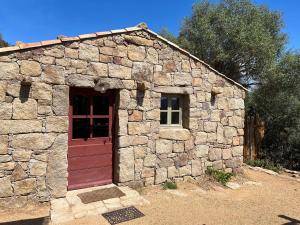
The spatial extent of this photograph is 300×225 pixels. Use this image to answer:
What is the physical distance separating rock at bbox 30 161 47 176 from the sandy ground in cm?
122

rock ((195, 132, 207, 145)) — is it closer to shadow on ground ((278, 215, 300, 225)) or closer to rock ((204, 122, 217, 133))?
rock ((204, 122, 217, 133))

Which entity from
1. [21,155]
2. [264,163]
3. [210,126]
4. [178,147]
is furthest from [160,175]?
[264,163]

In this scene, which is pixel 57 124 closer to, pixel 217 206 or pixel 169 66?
pixel 169 66

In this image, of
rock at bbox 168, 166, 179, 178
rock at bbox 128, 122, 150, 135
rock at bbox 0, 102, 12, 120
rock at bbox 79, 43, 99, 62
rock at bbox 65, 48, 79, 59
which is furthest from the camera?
rock at bbox 168, 166, 179, 178

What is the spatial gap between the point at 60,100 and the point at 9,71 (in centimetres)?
97

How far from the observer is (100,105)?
5.71 m

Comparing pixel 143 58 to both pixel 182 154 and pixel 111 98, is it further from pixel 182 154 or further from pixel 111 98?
pixel 182 154

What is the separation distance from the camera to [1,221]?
422cm

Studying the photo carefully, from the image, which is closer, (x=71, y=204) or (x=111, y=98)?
(x=71, y=204)

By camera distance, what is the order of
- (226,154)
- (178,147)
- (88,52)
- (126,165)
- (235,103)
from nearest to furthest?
1. (88,52)
2. (126,165)
3. (178,147)
4. (226,154)
5. (235,103)

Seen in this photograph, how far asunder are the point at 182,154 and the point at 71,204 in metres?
2.97

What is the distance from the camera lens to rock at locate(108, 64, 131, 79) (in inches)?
221

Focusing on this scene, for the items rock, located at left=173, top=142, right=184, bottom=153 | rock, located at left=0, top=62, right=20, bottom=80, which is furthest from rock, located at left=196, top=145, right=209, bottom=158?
rock, located at left=0, top=62, right=20, bottom=80

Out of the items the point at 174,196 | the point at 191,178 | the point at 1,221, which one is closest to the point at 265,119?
the point at 191,178
